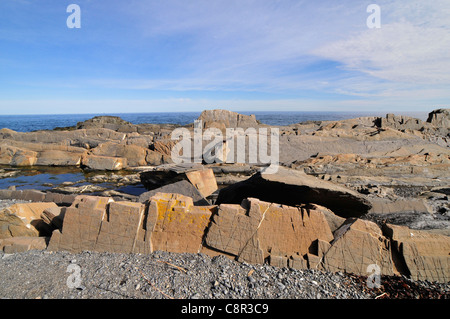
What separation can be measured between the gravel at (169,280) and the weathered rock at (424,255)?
0.58 feet

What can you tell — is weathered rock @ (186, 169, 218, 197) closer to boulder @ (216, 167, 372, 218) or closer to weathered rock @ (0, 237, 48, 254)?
boulder @ (216, 167, 372, 218)

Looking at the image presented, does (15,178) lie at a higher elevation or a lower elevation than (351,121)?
lower

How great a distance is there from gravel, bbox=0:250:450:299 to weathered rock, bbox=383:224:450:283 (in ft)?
0.58

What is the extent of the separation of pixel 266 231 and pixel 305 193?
69.9 inches

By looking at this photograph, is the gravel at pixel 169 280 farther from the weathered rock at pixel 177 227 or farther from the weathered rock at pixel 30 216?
the weathered rock at pixel 30 216

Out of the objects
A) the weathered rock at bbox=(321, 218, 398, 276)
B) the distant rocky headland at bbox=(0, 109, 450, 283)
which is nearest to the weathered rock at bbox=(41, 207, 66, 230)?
the distant rocky headland at bbox=(0, 109, 450, 283)

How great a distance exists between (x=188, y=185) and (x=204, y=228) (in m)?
3.15

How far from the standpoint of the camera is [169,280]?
3816 mm

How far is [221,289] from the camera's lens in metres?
3.67

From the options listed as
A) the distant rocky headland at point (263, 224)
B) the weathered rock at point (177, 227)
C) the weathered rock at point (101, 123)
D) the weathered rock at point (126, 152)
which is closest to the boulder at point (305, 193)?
the distant rocky headland at point (263, 224)

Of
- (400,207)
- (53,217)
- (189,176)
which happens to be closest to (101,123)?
(189,176)

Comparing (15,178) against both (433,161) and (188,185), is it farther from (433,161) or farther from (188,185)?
(433,161)

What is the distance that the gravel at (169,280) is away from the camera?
11.8 ft
